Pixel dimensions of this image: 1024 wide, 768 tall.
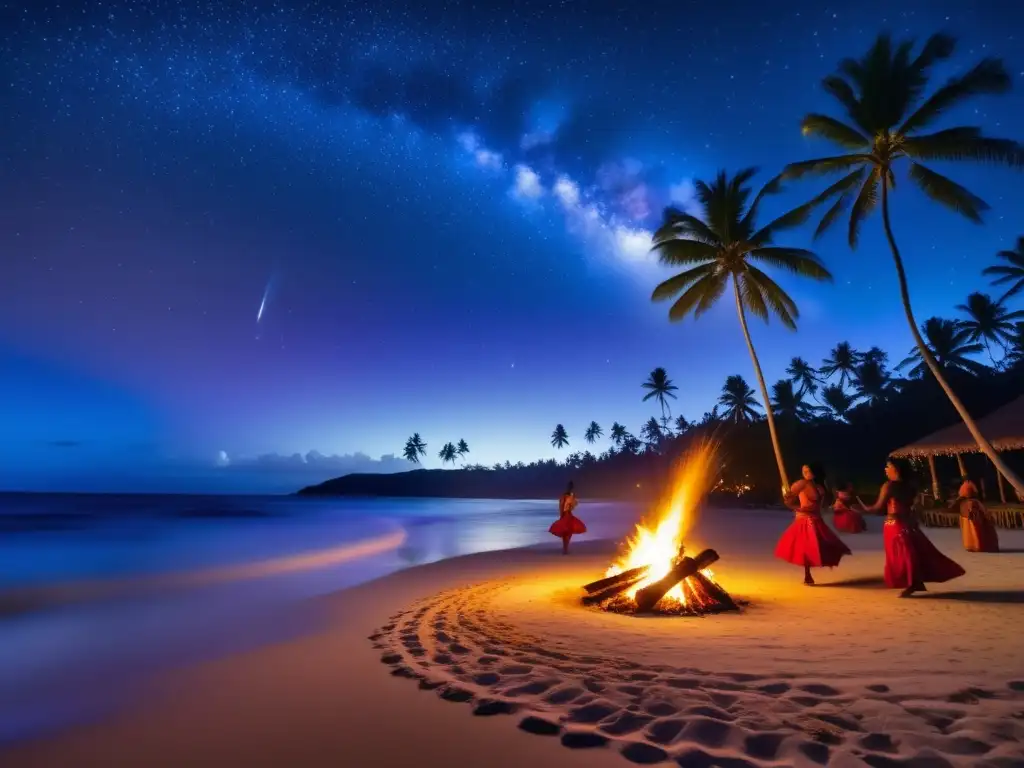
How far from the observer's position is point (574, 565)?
14914mm

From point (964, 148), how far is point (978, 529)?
32.6 ft

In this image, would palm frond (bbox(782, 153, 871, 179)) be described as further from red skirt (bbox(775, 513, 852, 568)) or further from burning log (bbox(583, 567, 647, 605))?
burning log (bbox(583, 567, 647, 605))

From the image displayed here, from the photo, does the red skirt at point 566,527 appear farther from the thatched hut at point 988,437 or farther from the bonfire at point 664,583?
the thatched hut at point 988,437

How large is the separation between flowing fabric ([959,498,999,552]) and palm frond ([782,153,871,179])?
31.9ft

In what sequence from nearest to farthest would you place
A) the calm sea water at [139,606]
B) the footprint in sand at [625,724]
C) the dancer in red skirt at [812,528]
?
1. the footprint in sand at [625,724]
2. the calm sea water at [139,606]
3. the dancer in red skirt at [812,528]

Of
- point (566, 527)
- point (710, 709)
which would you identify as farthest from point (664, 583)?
point (566, 527)

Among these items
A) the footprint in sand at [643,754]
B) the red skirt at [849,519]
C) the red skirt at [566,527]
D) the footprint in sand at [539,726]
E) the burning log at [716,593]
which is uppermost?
the red skirt at [849,519]

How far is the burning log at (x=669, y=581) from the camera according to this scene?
28.1ft

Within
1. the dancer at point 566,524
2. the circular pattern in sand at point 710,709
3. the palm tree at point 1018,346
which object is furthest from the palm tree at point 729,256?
the palm tree at point 1018,346

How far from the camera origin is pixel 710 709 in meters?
4.50

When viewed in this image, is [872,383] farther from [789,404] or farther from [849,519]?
[849,519]

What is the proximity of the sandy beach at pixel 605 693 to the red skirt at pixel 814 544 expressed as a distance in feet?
2.59

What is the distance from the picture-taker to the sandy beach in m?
4.02

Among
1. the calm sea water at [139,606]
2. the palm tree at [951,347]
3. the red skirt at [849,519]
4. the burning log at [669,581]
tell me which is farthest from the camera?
the palm tree at [951,347]
